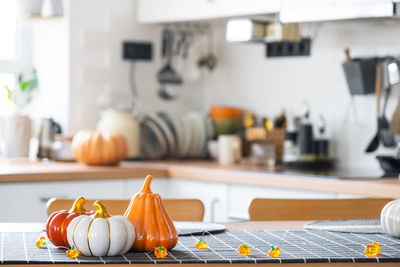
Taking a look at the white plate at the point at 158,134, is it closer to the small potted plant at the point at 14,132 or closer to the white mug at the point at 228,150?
the white mug at the point at 228,150

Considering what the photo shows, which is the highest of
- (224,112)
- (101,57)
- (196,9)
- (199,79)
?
(196,9)

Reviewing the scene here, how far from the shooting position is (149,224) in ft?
5.25

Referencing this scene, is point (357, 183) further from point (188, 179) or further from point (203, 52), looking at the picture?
point (203, 52)

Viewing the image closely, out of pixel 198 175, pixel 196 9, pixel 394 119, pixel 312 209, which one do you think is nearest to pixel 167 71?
pixel 196 9

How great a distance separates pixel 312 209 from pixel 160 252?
0.91 meters

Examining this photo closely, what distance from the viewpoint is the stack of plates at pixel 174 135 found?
13.2 ft

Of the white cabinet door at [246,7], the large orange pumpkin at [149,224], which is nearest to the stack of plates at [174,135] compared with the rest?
the white cabinet door at [246,7]

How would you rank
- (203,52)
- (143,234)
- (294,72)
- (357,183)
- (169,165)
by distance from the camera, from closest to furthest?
(143,234)
(357,183)
(169,165)
(294,72)
(203,52)

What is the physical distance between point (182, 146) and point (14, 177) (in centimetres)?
114

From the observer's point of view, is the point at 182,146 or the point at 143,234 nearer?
the point at 143,234

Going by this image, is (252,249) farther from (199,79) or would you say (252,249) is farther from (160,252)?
(199,79)

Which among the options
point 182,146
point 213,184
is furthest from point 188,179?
point 182,146

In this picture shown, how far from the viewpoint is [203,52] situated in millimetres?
4328

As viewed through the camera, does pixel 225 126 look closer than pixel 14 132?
No
